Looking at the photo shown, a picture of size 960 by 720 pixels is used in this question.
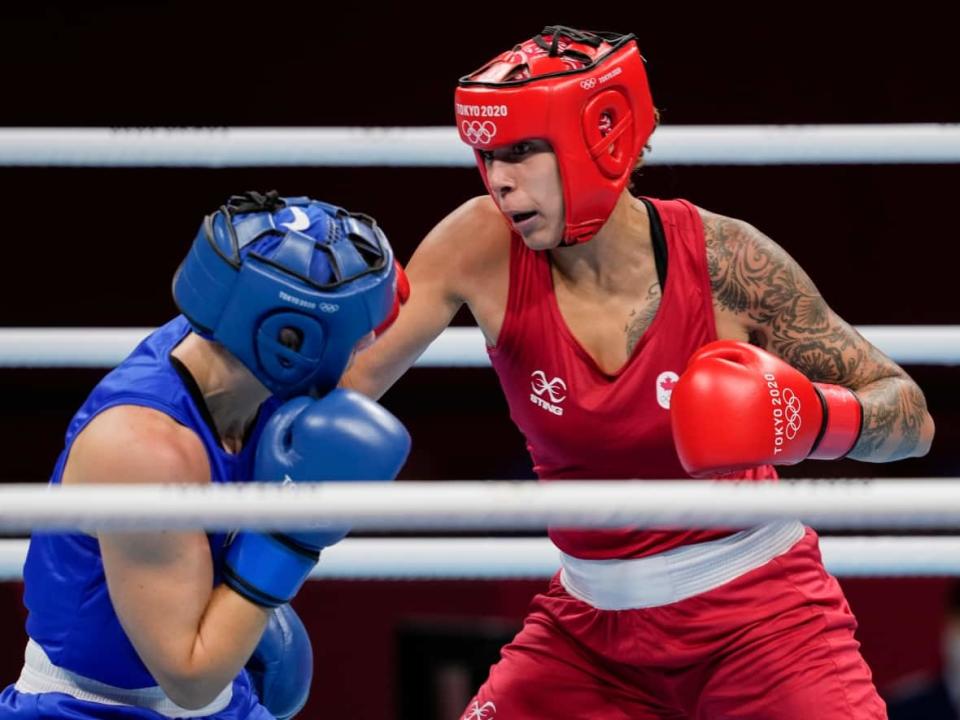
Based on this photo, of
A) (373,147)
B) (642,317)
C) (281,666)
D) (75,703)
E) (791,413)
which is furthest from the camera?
(373,147)

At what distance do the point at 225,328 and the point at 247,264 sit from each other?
Answer: 73mm

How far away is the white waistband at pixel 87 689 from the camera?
66.9 inches

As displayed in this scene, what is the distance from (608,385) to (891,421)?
36 cm

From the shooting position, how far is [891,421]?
76.9 inches

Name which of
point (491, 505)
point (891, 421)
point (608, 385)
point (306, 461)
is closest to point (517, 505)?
point (491, 505)

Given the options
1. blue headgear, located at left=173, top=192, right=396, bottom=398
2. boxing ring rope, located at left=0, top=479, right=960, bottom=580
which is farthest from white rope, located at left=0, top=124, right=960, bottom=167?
boxing ring rope, located at left=0, top=479, right=960, bottom=580

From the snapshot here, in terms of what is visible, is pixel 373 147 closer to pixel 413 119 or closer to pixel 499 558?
pixel 499 558

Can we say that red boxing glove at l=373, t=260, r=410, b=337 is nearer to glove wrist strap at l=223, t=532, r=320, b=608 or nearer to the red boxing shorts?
glove wrist strap at l=223, t=532, r=320, b=608

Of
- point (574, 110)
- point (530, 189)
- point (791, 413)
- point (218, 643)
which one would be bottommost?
point (218, 643)

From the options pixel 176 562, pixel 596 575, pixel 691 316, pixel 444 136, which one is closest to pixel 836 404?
pixel 691 316

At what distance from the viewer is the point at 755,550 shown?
199 centimetres

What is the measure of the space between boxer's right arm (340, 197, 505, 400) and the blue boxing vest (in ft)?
1.19

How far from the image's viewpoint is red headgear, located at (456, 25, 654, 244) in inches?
74.8

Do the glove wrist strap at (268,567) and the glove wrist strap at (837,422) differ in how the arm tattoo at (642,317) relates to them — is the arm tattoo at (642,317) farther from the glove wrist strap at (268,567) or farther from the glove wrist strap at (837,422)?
the glove wrist strap at (268,567)
